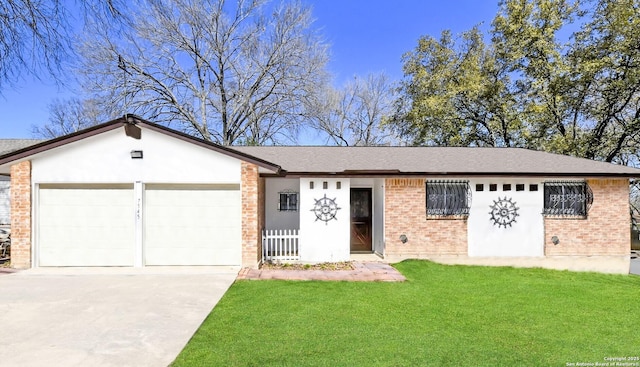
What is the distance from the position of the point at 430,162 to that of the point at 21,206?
11.7 metres

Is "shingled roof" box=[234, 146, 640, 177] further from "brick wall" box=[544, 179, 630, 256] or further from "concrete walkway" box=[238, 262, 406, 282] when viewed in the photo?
"concrete walkway" box=[238, 262, 406, 282]

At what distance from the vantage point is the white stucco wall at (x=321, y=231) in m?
9.48

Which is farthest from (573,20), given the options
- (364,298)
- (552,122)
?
(364,298)

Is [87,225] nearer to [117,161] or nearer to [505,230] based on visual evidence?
[117,161]

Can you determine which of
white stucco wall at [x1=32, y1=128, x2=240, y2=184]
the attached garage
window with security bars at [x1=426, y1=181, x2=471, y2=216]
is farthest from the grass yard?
white stucco wall at [x1=32, y1=128, x2=240, y2=184]

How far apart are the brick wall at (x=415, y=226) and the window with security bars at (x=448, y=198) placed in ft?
0.64

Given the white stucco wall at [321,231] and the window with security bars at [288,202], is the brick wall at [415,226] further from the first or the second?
the window with security bars at [288,202]

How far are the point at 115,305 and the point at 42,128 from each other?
41897mm

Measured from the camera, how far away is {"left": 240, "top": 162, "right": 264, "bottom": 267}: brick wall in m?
8.55

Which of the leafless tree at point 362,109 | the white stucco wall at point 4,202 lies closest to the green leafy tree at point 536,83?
the leafless tree at point 362,109

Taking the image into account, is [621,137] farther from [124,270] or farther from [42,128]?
[42,128]

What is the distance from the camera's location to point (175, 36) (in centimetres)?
2100

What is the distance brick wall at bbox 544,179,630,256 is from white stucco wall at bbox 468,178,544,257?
0.45 meters

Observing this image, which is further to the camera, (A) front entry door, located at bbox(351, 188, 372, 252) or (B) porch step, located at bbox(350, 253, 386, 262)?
(A) front entry door, located at bbox(351, 188, 372, 252)
